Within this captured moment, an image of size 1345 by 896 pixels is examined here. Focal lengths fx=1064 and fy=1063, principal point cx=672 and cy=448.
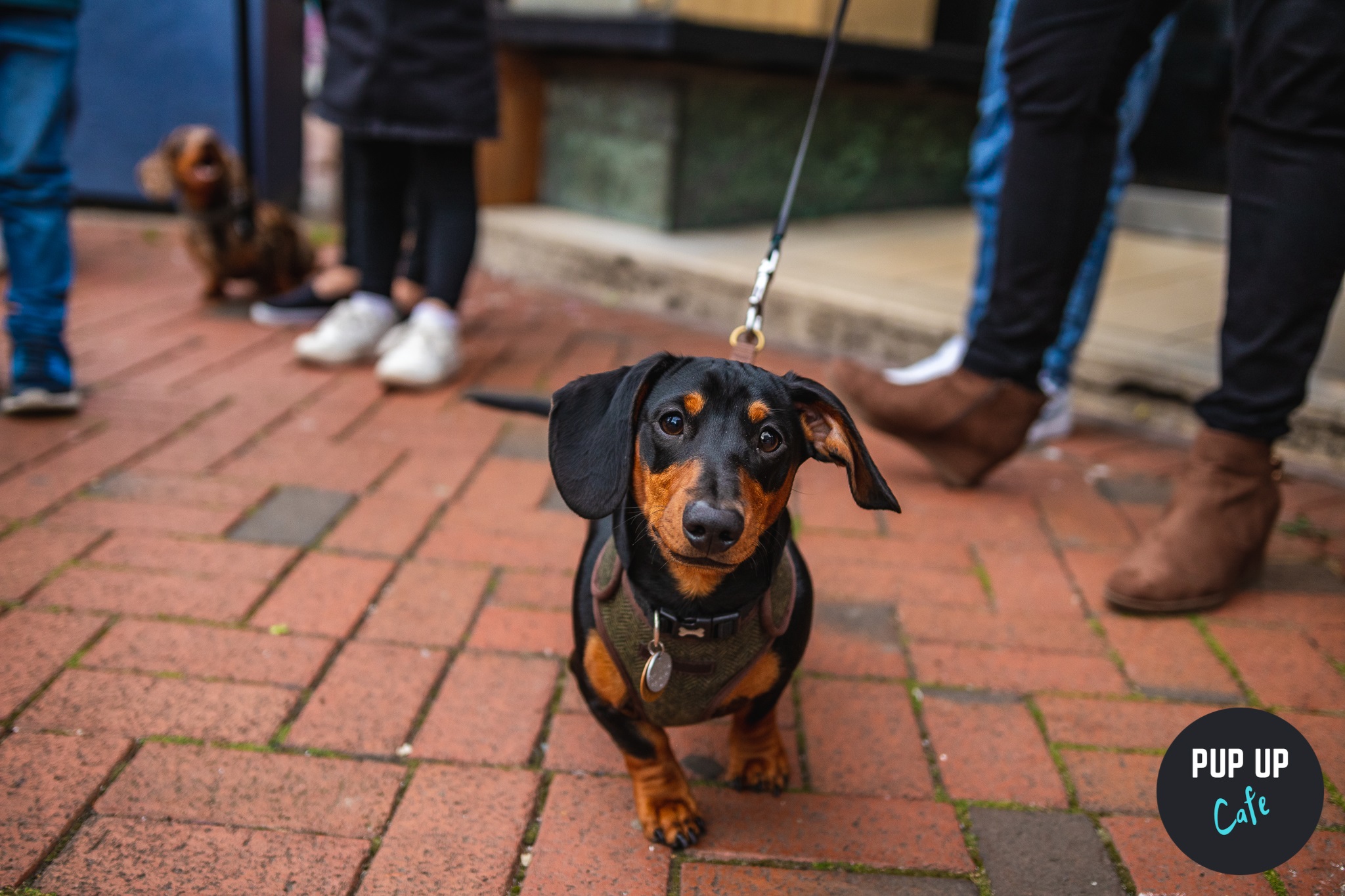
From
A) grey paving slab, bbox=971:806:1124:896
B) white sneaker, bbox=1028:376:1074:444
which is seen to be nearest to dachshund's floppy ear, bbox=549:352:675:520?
grey paving slab, bbox=971:806:1124:896

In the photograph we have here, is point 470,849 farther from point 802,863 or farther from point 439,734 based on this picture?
point 802,863

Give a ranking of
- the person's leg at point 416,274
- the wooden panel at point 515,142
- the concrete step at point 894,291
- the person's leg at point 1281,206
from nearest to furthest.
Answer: the person's leg at point 1281,206 → the concrete step at point 894,291 → the person's leg at point 416,274 → the wooden panel at point 515,142

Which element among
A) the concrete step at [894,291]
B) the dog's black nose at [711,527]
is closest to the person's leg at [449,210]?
the concrete step at [894,291]

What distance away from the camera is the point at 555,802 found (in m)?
1.71

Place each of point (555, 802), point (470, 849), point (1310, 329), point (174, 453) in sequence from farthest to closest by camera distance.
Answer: point (174, 453) → point (1310, 329) → point (555, 802) → point (470, 849)

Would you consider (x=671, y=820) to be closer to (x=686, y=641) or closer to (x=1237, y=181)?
(x=686, y=641)

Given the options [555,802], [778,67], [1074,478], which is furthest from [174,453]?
[778,67]

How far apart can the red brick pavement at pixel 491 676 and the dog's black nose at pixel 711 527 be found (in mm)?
540

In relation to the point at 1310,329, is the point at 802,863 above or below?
below

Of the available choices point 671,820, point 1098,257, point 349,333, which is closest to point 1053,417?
point 1098,257

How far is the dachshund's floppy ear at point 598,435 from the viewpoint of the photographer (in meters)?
1.52

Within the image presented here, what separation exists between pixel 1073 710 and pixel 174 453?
7.58 ft

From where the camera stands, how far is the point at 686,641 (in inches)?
61.6

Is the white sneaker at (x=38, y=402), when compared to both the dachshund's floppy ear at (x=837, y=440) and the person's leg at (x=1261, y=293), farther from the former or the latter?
the person's leg at (x=1261, y=293)
